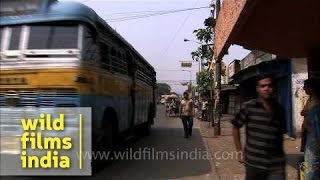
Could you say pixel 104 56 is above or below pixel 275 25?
below

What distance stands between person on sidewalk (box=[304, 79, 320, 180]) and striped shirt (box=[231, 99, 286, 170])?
1.53 meters

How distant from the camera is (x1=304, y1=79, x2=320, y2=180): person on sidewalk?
693 centimetres

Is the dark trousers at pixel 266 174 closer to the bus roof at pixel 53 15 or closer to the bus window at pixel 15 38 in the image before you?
the bus roof at pixel 53 15

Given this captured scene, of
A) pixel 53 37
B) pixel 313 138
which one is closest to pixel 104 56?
pixel 53 37

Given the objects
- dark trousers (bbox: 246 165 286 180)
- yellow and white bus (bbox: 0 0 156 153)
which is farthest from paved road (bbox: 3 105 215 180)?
dark trousers (bbox: 246 165 286 180)

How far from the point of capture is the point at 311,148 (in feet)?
23.7

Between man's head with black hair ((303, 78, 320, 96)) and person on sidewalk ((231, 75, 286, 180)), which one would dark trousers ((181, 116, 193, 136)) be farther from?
person on sidewalk ((231, 75, 286, 180))

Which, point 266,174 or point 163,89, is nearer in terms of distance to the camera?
point 266,174

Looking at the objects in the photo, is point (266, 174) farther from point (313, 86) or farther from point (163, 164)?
point (163, 164)

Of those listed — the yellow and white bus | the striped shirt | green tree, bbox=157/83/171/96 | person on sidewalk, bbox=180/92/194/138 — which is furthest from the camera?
green tree, bbox=157/83/171/96

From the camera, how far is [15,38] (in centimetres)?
951

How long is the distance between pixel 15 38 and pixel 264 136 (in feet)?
18.5

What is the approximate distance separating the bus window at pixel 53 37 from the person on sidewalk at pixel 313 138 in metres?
4.30

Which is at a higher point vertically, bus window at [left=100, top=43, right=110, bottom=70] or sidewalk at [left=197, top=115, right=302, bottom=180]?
bus window at [left=100, top=43, right=110, bottom=70]
